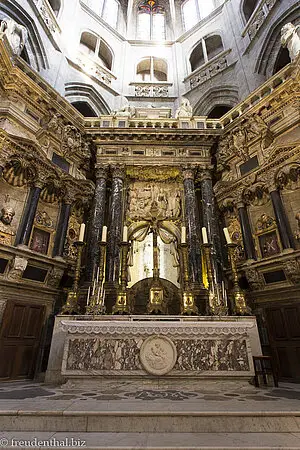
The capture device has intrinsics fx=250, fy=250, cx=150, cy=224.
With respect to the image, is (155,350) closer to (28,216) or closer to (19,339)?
(19,339)

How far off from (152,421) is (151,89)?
1852cm

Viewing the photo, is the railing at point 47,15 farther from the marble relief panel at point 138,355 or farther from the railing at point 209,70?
the marble relief panel at point 138,355

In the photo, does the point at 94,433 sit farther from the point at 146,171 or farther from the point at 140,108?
the point at 140,108

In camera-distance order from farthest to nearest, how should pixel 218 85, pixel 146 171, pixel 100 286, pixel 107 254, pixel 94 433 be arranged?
pixel 218 85 → pixel 146 171 → pixel 107 254 → pixel 100 286 → pixel 94 433

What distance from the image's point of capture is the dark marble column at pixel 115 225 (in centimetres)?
826

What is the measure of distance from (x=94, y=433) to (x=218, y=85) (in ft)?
57.1

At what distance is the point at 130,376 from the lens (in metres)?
4.95

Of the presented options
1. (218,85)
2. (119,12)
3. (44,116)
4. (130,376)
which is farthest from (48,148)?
(119,12)

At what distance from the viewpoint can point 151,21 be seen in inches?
829

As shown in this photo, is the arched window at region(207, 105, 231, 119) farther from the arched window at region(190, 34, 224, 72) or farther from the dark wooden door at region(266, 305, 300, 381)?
the dark wooden door at region(266, 305, 300, 381)

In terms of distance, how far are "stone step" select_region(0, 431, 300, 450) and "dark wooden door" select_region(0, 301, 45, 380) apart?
425 cm

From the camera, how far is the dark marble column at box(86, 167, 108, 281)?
841 centimetres

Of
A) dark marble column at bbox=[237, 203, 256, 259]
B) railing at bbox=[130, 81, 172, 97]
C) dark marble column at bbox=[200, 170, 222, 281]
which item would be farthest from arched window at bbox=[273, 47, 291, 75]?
dark marble column at bbox=[237, 203, 256, 259]

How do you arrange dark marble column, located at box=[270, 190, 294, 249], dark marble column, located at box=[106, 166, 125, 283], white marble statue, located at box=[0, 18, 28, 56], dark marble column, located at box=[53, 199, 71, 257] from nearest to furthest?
dark marble column, located at box=[270, 190, 294, 249] < dark marble column, located at box=[106, 166, 125, 283] < dark marble column, located at box=[53, 199, 71, 257] < white marble statue, located at box=[0, 18, 28, 56]
